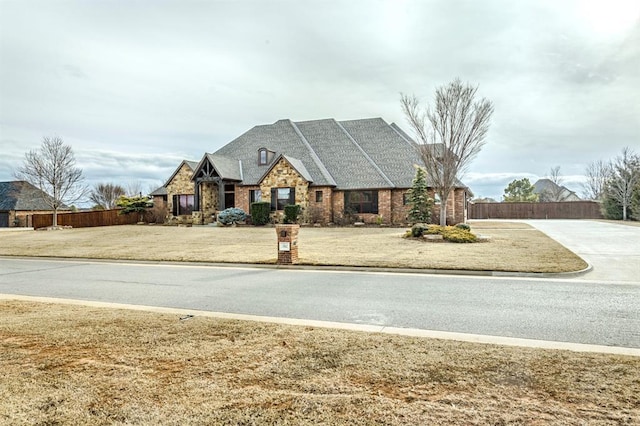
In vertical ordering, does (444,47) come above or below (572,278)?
above

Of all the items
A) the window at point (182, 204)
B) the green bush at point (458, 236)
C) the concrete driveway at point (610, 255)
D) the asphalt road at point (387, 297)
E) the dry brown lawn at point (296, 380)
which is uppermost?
the window at point (182, 204)

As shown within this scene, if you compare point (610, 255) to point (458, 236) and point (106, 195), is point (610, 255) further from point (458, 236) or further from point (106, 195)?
point (106, 195)

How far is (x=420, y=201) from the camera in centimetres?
2584

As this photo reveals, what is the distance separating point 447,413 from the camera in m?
3.38

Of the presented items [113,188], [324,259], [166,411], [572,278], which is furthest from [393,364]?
[113,188]

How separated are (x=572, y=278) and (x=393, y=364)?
28.0 ft

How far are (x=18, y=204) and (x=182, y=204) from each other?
32251 millimetres

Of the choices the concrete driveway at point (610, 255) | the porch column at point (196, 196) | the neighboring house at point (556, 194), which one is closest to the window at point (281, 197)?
the porch column at point (196, 196)

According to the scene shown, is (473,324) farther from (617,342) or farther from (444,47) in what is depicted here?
(444,47)

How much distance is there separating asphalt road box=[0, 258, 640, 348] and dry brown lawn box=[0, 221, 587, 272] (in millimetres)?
1473

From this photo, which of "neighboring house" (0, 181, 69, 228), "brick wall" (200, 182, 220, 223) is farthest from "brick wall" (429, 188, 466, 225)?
"neighboring house" (0, 181, 69, 228)

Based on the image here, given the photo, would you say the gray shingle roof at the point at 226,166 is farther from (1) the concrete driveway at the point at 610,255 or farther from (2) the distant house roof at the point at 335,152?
(1) the concrete driveway at the point at 610,255

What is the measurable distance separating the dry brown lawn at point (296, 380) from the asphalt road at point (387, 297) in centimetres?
136

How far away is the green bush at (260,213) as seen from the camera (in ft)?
99.7
